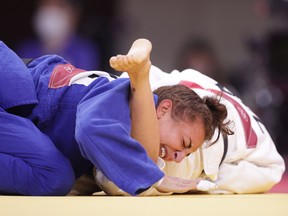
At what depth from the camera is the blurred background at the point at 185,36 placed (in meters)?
6.53

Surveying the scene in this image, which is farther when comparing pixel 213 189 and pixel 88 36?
pixel 88 36

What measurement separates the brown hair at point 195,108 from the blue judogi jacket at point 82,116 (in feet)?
0.71

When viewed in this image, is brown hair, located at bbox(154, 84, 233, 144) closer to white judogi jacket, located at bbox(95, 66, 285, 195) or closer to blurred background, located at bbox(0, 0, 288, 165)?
white judogi jacket, located at bbox(95, 66, 285, 195)

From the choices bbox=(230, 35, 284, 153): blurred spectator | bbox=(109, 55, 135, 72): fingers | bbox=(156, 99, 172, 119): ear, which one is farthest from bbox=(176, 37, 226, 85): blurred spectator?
bbox=(109, 55, 135, 72): fingers

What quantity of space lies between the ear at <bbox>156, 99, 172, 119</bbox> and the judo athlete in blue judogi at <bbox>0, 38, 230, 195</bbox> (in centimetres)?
10

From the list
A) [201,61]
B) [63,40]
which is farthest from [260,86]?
[63,40]

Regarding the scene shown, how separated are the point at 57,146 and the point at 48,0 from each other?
4305 mm

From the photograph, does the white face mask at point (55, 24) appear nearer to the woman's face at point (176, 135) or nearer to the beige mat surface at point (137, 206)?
the woman's face at point (176, 135)

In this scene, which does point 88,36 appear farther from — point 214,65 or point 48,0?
point 214,65

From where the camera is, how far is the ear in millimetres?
2682

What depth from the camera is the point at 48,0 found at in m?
6.77

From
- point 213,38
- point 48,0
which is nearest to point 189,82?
Answer: point 48,0

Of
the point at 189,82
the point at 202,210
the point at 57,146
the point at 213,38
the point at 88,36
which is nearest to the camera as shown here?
the point at 202,210

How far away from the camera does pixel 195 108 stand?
2686 mm
